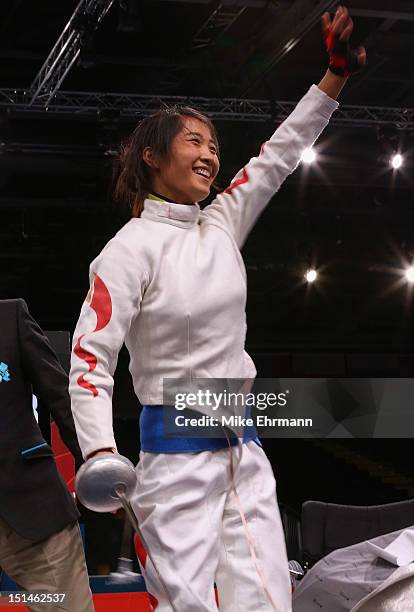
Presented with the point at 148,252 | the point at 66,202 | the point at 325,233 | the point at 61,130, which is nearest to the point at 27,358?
the point at 148,252

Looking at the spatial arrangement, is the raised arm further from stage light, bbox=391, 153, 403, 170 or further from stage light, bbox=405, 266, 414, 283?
stage light, bbox=405, 266, 414, 283

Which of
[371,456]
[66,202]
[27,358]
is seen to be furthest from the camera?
[371,456]

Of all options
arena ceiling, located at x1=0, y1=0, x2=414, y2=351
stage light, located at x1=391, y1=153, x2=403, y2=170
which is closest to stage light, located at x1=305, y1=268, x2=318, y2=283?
arena ceiling, located at x1=0, y1=0, x2=414, y2=351

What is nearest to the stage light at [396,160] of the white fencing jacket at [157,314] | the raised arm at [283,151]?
the raised arm at [283,151]

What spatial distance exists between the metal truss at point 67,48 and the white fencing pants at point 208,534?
365 centimetres

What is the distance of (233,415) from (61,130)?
510 cm

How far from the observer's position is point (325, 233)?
8.31m

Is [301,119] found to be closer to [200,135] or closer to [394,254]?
[200,135]

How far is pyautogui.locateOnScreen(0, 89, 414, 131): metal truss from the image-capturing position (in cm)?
561

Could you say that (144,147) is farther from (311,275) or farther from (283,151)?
(311,275)

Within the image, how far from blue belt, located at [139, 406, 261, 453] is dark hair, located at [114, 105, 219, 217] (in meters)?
0.40

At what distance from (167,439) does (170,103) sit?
4.33 meters

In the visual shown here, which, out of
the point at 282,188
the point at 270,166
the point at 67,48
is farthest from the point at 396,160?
the point at 270,166

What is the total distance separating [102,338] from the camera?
145cm
